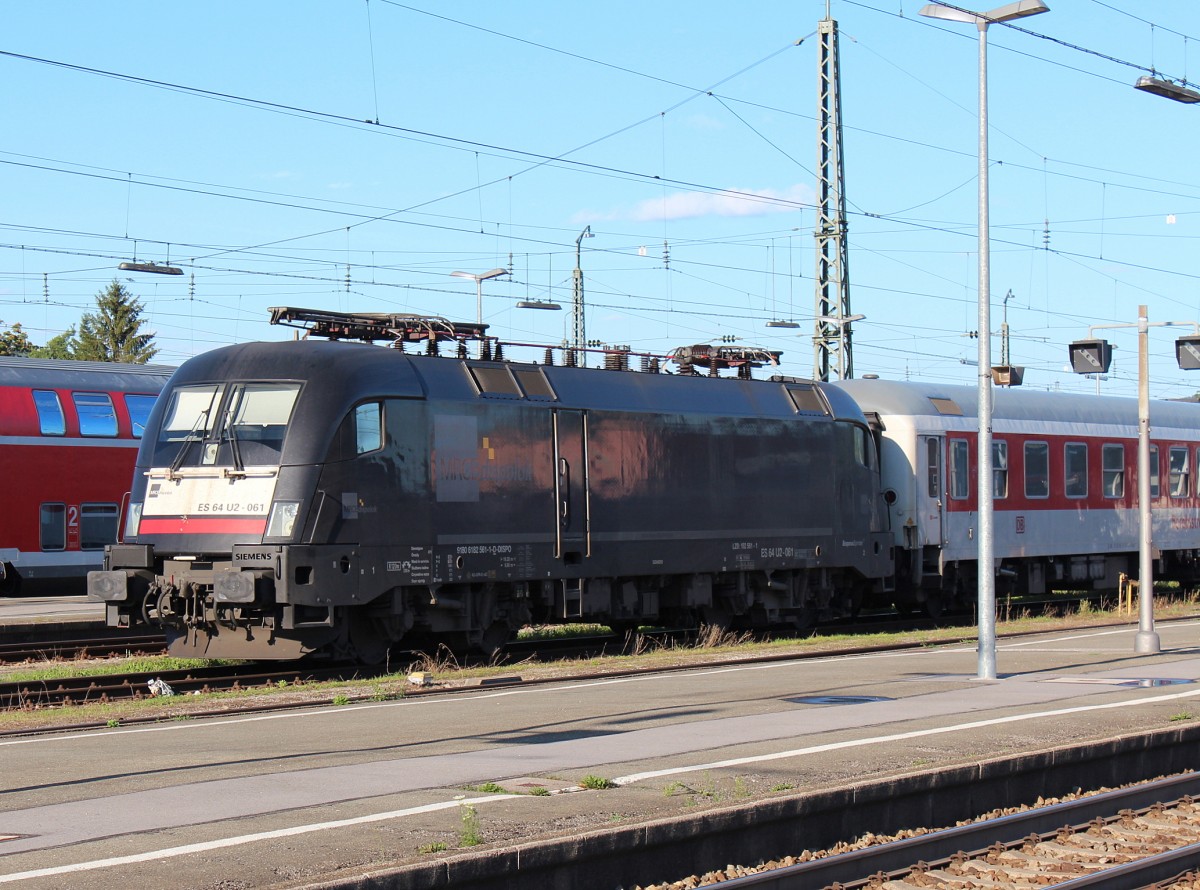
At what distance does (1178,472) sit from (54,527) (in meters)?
21.9

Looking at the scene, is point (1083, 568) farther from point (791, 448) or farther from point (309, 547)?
point (309, 547)

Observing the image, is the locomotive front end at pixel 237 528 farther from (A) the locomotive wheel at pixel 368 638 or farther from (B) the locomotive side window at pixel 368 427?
(A) the locomotive wheel at pixel 368 638

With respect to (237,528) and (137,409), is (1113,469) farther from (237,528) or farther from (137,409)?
(237,528)

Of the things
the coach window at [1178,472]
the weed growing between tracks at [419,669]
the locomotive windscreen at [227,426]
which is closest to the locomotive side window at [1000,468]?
the weed growing between tracks at [419,669]

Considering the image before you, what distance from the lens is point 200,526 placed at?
1728 centimetres

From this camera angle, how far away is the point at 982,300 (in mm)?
16125

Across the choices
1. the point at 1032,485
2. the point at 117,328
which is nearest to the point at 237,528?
the point at 1032,485

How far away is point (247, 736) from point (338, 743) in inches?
40.0

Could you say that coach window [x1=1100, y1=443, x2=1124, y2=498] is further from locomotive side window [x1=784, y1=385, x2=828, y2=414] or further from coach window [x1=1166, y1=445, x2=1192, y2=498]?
locomotive side window [x1=784, y1=385, x2=828, y2=414]

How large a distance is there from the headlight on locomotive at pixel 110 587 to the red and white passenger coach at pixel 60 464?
8674 millimetres

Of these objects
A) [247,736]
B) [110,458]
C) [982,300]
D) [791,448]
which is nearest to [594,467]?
[791,448]

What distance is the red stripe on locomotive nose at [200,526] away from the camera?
16.9m

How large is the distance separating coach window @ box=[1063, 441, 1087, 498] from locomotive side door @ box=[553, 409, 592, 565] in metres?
12.4

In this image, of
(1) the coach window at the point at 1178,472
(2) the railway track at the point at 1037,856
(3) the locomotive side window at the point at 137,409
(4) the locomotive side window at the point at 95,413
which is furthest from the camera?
(1) the coach window at the point at 1178,472
